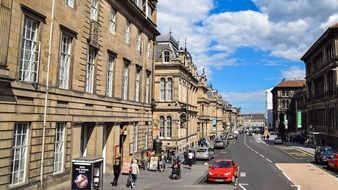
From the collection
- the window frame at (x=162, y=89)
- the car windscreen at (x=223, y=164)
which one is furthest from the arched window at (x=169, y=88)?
the car windscreen at (x=223, y=164)

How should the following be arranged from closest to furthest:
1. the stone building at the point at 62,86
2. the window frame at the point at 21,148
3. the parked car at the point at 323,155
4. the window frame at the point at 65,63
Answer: the stone building at the point at 62,86 → the window frame at the point at 21,148 → the window frame at the point at 65,63 → the parked car at the point at 323,155

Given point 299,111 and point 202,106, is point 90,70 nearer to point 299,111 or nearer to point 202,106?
point 202,106

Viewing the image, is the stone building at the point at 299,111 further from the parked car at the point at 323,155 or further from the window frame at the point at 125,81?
the window frame at the point at 125,81

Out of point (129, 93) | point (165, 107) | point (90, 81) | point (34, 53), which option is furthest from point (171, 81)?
point (34, 53)

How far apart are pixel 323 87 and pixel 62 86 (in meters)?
63.9

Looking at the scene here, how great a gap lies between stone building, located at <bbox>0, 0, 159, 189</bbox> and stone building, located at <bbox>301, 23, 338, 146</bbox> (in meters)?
43.3

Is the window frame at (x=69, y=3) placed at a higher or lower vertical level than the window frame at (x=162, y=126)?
higher

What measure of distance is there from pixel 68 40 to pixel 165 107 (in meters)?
34.5

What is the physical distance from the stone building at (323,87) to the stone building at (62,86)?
142ft

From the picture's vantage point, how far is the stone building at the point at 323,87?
62656 millimetres

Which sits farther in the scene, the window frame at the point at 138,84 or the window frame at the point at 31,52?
the window frame at the point at 138,84

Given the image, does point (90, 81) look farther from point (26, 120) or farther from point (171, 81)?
point (171, 81)

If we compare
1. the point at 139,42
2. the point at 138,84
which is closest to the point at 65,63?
the point at 138,84

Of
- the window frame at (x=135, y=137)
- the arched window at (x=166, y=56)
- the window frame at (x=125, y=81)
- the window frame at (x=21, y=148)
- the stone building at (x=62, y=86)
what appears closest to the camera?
the stone building at (x=62, y=86)
